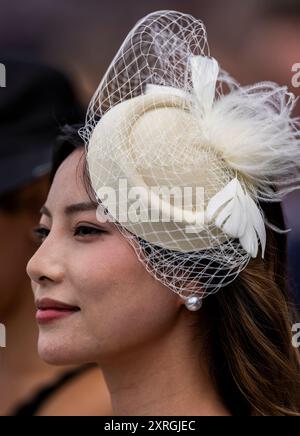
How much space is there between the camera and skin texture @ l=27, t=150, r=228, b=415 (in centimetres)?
235

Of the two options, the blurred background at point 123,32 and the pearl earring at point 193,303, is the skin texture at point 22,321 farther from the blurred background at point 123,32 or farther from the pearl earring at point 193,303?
the blurred background at point 123,32

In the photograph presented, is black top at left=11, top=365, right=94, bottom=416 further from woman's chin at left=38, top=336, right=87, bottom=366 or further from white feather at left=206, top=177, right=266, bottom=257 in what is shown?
white feather at left=206, top=177, right=266, bottom=257

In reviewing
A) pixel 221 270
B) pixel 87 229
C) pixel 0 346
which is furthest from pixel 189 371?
pixel 0 346

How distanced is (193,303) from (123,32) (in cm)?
485

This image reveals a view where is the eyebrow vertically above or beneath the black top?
above

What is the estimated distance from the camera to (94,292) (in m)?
2.35

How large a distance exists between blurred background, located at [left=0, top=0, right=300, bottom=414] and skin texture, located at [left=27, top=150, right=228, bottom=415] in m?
3.49

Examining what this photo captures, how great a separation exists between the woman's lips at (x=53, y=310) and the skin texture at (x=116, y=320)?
2cm

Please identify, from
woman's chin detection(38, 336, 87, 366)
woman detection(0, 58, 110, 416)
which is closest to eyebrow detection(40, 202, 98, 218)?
woman's chin detection(38, 336, 87, 366)

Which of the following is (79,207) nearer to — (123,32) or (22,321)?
(22,321)

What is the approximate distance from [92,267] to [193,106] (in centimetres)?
55

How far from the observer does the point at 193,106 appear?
2.45 meters

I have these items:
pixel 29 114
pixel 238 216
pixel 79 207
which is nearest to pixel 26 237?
pixel 29 114
